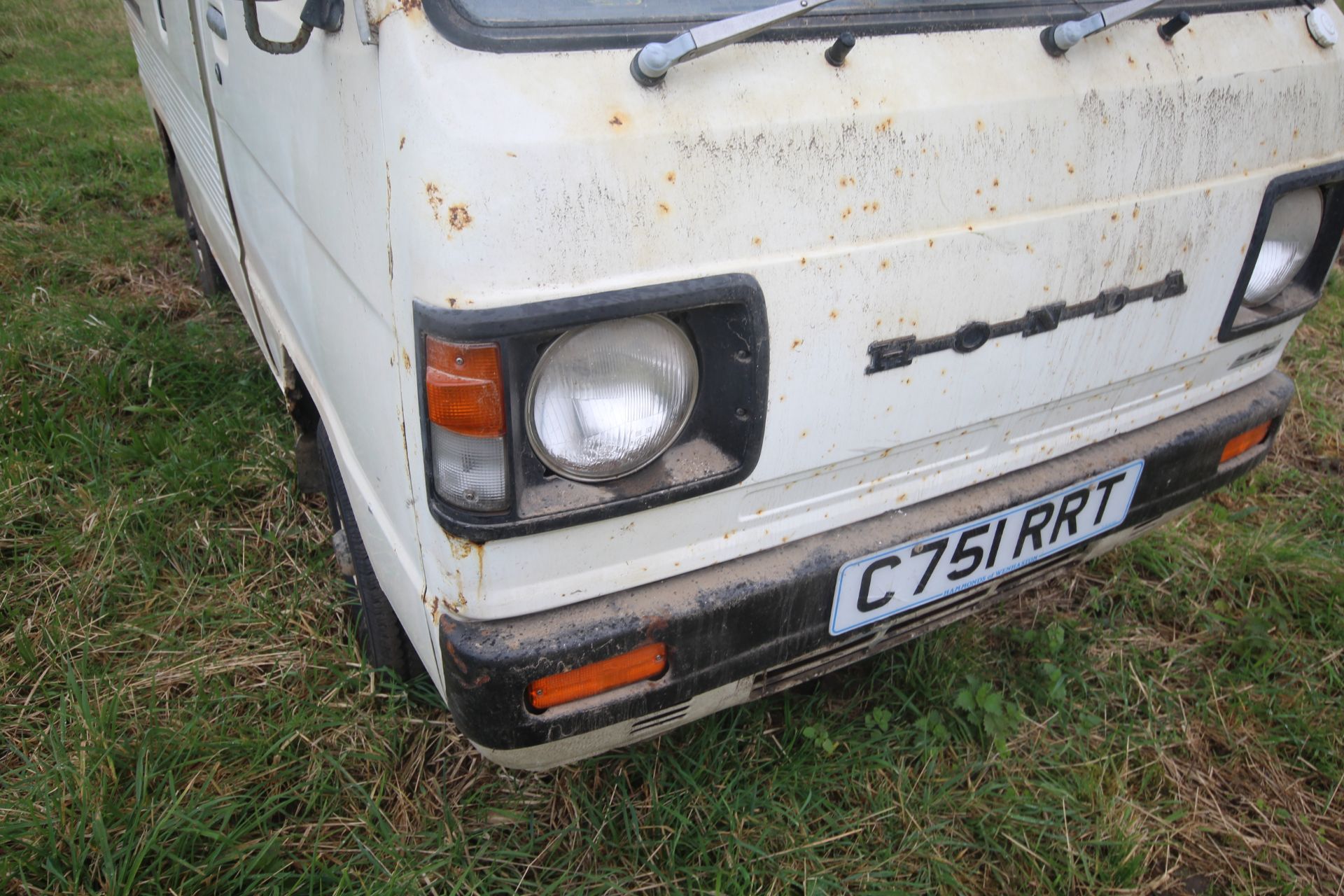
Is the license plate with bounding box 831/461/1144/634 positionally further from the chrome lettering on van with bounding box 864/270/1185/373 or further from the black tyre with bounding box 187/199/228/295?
the black tyre with bounding box 187/199/228/295

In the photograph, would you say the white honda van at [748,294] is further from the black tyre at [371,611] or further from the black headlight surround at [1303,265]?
the black tyre at [371,611]

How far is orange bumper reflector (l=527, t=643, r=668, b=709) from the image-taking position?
1273mm

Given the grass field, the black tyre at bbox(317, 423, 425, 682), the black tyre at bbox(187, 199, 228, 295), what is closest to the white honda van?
the black tyre at bbox(317, 423, 425, 682)

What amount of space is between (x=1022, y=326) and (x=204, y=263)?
3136 mm

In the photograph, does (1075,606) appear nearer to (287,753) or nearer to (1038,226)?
(1038,226)

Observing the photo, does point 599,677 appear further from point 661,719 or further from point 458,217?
point 458,217

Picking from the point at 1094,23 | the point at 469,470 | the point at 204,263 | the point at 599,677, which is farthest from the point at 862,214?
the point at 204,263

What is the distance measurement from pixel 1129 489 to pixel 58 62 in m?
7.97

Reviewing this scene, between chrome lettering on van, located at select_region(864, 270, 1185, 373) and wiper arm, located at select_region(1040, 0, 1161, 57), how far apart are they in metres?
0.39

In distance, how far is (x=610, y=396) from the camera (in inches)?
46.9

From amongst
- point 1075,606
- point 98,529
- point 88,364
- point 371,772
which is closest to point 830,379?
point 371,772

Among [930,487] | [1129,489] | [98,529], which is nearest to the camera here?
[930,487]

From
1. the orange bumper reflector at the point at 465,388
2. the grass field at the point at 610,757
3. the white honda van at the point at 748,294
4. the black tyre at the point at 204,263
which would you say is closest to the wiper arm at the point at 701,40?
the white honda van at the point at 748,294

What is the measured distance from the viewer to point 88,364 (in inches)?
116
